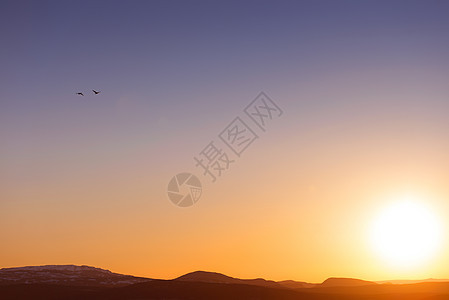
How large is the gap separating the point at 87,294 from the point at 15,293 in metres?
22.7

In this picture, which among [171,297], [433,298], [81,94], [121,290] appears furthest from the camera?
[121,290]

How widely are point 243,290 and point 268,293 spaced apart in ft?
23.0

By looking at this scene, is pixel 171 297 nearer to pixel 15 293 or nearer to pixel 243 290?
pixel 243 290

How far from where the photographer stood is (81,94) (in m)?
87.7

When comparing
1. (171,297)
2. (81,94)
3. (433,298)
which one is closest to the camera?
(81,94)

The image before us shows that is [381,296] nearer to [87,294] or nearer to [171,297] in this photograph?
[171,297]

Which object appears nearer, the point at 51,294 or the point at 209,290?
the point at 209,290

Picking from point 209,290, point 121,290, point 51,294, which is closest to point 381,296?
point 209,290

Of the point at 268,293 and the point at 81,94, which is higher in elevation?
the point at 81,94

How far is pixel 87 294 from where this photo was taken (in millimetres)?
160875

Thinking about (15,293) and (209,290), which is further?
(15,293)

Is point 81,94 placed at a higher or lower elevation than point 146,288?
higher

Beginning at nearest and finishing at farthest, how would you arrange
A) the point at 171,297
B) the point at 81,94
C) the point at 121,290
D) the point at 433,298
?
the point at 81,94 → the point at 433,298 → the point at 171,297 → the point at 121,290

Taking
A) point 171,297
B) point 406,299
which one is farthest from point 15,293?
point 406,299
